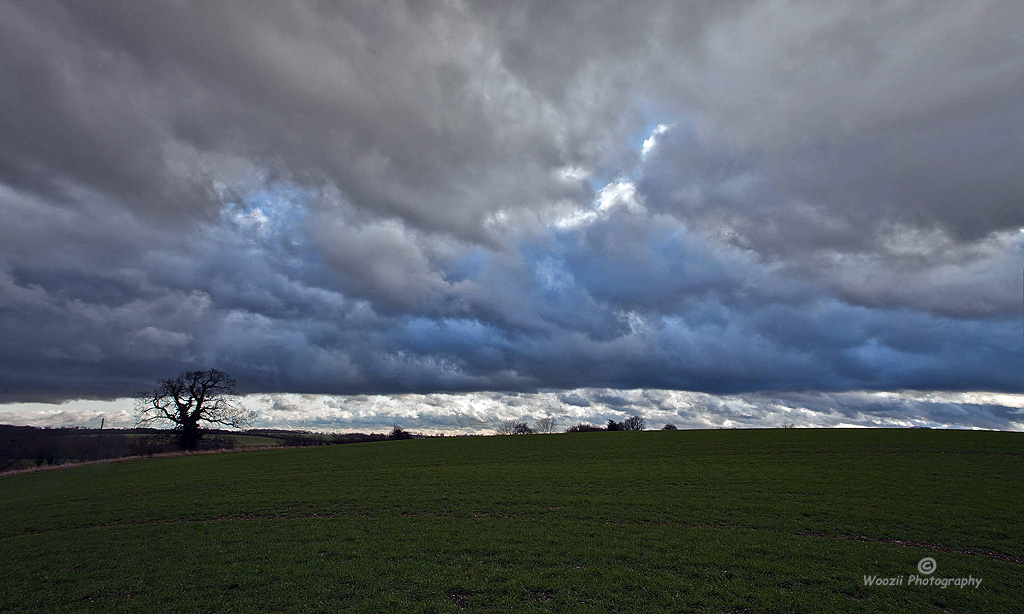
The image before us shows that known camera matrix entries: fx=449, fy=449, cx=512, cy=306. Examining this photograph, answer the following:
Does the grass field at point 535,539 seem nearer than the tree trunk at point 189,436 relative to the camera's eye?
Yes

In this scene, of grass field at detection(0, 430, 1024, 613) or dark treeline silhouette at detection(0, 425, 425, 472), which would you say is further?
dark treeline silhouette at detection(0, 425, 425, 472)

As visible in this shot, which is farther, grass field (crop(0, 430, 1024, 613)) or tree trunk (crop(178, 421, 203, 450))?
tree trunk (crop(178, 421, 203, 450))

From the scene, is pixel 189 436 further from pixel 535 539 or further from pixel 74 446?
pixel 535 539

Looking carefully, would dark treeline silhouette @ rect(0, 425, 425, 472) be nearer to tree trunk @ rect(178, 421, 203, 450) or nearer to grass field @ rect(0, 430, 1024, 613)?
tree trunk @ rect(178, 421, 203, 450)

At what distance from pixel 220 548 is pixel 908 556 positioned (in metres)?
28.1

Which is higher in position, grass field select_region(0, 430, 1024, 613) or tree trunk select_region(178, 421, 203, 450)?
grass field select_region(0, 430, 1024, 613)

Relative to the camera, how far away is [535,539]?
773 inches

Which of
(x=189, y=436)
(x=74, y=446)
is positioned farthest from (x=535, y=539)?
(x=74, y=446)

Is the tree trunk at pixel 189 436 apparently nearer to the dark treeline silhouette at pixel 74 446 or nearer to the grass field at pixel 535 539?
the dark treeline silhouette at pixel 74 446

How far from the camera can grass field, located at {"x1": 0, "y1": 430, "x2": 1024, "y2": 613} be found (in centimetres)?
1416

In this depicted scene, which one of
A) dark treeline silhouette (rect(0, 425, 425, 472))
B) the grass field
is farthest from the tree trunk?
the grass field

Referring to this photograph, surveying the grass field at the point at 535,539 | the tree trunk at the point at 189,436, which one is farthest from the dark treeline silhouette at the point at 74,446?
the grass field at the point at 535,539

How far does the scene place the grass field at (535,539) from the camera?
14.2m

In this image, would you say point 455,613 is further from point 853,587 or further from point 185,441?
point 185,441
